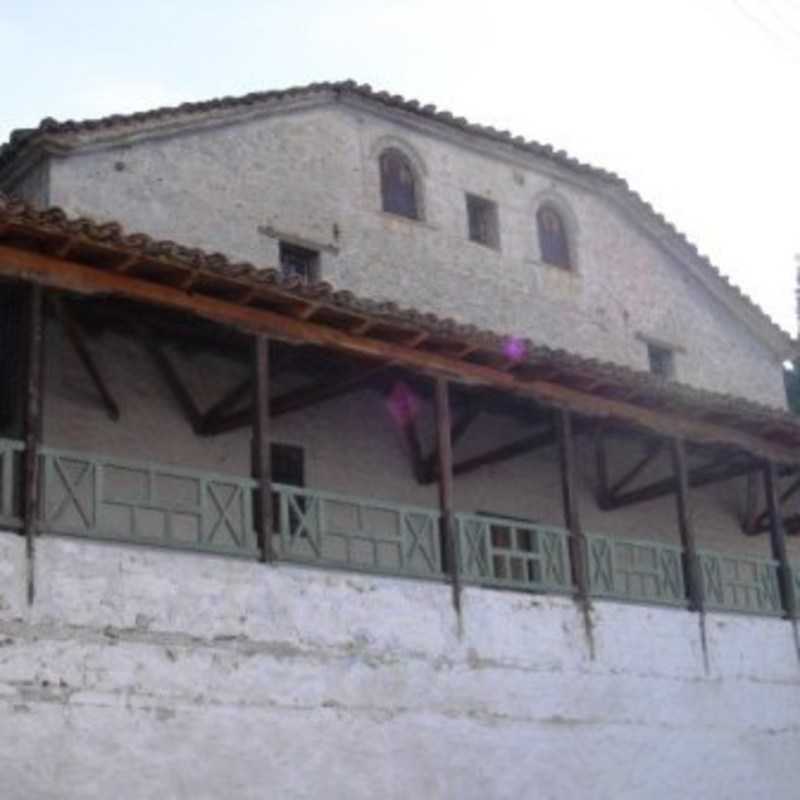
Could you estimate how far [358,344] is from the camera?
14.7 meters

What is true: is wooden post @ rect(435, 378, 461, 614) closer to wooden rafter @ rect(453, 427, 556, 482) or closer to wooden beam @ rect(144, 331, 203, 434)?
wooden rafter @ rect(453, 427, 556, 482)

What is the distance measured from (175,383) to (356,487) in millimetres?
2821

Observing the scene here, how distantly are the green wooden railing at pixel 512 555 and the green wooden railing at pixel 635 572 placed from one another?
0.46 meters

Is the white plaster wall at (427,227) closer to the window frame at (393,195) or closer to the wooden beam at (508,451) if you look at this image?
the window frame at (393,195)

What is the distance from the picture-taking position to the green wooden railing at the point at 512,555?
15.3m

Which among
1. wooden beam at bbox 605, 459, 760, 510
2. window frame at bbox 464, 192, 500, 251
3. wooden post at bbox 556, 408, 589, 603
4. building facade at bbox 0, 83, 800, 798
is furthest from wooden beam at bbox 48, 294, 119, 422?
window frame at bbox 464, 192, 500, 251

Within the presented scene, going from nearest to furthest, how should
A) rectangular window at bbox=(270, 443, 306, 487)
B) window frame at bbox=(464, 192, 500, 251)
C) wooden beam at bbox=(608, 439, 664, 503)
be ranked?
rectangular window at bbox=(270, 443, 306, 487), wooden beam at bbox=(608, 439, 664, 503), window frame at bbox=(464, 192, 500, 251)

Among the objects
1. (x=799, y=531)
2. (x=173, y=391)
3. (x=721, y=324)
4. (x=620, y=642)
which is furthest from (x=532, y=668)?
(x=721, y=324)

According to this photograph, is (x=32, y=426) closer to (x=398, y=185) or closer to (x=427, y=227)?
(x=427, y=227)

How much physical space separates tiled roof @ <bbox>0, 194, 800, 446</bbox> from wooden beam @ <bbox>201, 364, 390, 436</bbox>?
54 centimetres

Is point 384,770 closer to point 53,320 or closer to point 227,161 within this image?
point 53,320

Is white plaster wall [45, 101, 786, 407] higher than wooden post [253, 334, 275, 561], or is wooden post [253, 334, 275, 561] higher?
white plaster wall [45, 101, 786, 407]

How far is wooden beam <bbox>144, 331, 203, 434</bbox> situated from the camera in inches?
595

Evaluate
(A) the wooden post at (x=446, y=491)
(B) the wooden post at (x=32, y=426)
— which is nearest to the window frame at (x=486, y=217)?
(A) the wooden post at (x=446, y=491)
